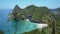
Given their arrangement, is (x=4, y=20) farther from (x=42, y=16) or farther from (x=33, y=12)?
(x=42, y=16)

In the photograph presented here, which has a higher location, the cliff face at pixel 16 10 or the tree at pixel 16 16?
the cliff face at pixel 16 10

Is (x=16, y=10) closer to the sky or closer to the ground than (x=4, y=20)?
closer to the sky

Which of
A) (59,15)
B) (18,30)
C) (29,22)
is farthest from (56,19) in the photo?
(18,30)

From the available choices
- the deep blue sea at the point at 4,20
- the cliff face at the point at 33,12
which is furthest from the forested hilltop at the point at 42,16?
the deep blue sea at the point at 4,20

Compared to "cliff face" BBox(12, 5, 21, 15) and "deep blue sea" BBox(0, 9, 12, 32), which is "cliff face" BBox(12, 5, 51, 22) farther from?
"deep blue sea" BBox(0, 9, 12, 32)

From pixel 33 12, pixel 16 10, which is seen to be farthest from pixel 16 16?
pixel 33 12

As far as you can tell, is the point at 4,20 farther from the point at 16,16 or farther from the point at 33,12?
the point at 33,12

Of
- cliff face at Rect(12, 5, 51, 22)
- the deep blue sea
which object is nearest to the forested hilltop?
cliff face at Rect(12, 5, 51, 22)

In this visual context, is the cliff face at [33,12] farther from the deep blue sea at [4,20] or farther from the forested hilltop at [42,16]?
the deep blue sea at [4,20]
